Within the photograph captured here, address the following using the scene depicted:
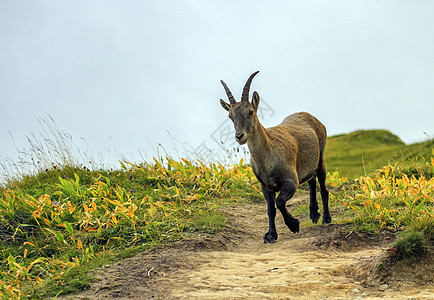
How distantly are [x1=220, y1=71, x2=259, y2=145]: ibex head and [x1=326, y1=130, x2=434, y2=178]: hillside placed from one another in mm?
8173

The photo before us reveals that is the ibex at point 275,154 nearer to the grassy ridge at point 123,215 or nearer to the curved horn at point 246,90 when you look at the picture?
the curved horn at point 246,90

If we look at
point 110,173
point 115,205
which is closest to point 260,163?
point 115,205

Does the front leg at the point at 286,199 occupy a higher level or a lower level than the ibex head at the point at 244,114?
lower

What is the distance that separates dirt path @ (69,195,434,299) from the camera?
193 inches

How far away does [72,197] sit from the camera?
30.5ft

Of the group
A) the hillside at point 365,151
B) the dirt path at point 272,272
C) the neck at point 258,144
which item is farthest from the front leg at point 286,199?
the hillside at point 365,151

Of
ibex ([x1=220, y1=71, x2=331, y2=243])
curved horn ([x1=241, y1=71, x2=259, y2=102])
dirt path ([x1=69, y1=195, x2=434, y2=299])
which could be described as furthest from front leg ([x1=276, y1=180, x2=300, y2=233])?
curved horn ([x1=241, y1=71, x2=259, y2=102])

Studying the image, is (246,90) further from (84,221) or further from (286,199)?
(84,221)

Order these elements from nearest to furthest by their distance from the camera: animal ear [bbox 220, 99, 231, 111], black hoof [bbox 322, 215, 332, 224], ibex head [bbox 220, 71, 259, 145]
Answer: ibex head [bbox 220, 71, 259, 145] → animal ear [bbox 220, 99, 231, 111] → black hoof [bbox 322, 215, 332, 224]

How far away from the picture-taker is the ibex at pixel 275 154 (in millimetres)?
6938

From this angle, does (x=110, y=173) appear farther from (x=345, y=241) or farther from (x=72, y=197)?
(x=345, y=241)

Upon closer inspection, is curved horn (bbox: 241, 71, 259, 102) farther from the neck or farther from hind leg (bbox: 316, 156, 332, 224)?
hind leg (bbox: 316, 156, 332, 224)

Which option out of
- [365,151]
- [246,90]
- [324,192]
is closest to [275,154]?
[246,90]

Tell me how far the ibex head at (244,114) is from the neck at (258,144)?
14cm
